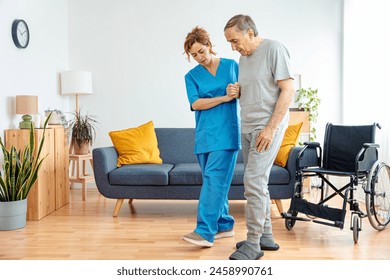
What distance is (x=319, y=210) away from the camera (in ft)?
9.74

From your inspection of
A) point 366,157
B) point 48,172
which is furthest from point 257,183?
point 48,172

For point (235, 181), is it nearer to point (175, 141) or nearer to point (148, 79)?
point (175, 141)

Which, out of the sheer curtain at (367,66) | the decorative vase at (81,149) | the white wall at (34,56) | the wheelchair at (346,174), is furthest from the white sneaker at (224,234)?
the decorative vase at (81,149)

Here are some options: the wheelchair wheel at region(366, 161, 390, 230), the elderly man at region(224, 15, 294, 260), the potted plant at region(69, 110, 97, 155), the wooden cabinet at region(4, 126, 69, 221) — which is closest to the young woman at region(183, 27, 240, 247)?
the elderly man at region(224, 15, 294, 260)

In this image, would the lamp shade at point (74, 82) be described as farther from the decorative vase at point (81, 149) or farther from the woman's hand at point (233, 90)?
the woman's hand at point (233, 90)

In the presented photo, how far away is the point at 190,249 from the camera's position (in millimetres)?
2762

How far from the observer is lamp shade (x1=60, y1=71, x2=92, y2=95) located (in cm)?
489

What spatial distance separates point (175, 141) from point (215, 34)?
1.52 meters

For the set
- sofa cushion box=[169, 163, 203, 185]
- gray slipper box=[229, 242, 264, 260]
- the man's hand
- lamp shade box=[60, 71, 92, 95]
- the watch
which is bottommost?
gray slipper box=[229, 242, 264, 260]

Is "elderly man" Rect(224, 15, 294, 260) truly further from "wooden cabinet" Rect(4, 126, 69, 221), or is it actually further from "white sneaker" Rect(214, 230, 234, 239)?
"wooden cabinet" Rect(4, 126, 69, 221)

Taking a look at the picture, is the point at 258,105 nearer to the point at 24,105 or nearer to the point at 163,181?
the point at 163,181

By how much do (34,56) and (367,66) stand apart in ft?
10.8

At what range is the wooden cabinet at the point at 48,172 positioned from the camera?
3.61 meters

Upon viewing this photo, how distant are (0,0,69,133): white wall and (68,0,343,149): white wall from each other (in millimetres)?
272
